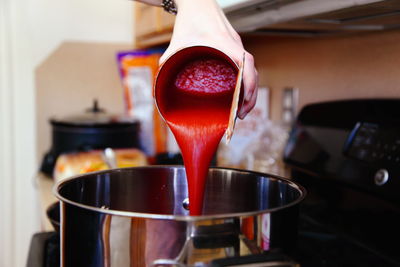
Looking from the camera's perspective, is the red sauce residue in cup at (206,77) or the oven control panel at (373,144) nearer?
the red sauce residue in cup at (206,77)

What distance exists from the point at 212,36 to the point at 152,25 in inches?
39.9

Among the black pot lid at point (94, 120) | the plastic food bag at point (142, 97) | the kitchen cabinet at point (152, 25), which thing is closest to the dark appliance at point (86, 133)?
the black pot lid at point (94, 120)

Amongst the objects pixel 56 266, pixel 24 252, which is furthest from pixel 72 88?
pixel 56 266

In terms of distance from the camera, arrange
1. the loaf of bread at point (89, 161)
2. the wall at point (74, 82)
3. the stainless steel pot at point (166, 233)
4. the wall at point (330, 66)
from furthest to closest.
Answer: the wall at point (74, 82)
the loaf of bread at point (89, 161)
the wall at point (330, 66)
the stainless steel pot at point (166, 233)

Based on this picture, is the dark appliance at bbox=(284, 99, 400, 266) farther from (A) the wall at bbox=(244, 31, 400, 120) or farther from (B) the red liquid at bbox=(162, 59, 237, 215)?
(B) the red liquid at bbox=(162, 59, 237, 215)

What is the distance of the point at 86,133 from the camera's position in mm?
1614

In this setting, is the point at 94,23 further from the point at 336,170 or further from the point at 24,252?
the point at 336,170

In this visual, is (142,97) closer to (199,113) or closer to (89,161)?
(89,161)

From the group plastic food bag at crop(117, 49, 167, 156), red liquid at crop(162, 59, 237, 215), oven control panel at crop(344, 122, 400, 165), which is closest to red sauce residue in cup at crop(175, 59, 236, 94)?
red liquid at crop(162, 59, 237, 215)

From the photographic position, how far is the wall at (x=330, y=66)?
0.95m

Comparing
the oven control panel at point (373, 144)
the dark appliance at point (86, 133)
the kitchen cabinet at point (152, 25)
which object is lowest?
the dark appliance at point (86, 133)

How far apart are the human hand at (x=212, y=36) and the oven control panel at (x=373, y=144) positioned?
1.09ft

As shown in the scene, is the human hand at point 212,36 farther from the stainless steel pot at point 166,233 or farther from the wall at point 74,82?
the wall at point 74,82

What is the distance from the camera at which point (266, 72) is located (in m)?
1.48
